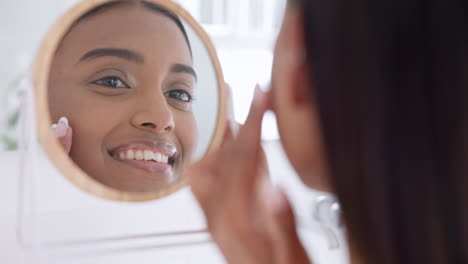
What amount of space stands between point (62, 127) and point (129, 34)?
17 cm

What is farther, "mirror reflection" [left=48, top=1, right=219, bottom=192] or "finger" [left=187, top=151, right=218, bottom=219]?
"mirror reflection" [left=48, top=1, right=219, bottom=192]

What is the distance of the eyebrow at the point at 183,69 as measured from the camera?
27.0 inches

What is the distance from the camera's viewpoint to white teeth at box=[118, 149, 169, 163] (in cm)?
66

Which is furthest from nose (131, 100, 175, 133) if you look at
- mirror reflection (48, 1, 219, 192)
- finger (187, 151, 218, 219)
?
finger (187, 151, 218, 219)

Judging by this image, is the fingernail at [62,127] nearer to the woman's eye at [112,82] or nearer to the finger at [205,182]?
the woman's eye at [112,82]

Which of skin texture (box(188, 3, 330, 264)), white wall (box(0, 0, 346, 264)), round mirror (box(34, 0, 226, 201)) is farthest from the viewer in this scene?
white wall (box(0, 0, 346, 264))

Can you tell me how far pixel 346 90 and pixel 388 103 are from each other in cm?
3

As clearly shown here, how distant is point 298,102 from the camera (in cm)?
39

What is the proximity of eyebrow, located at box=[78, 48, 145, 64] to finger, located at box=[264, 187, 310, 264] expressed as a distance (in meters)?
0.28

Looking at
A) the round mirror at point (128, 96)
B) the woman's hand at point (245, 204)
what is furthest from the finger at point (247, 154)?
the round mirror at point (128, 96)

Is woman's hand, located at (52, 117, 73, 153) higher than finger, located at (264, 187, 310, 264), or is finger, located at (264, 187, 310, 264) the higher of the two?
woman's hand, located at (52, 117, 73, 153)

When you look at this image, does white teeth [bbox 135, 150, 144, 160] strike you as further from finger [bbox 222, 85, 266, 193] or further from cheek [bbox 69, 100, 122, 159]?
finger [bbox 222, 85, 266, 193]

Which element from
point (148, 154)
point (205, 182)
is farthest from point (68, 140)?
point (205, 182)

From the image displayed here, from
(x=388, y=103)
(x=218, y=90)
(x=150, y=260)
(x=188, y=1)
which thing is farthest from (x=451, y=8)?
(x=188, y=1)
